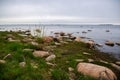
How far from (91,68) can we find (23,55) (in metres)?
2.87

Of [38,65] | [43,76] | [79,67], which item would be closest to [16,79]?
[43,76]

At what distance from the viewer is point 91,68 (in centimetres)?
679

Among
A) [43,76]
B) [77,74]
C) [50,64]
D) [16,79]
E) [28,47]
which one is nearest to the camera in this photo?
[16,79]

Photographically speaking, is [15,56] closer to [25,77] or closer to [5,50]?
[5,50]

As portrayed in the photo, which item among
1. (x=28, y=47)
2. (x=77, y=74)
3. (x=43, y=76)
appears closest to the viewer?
(x=43, y=76)

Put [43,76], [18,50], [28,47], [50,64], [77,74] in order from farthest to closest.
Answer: [28,47] → [18,50] → [50,64] → [77,74] → [43,76]

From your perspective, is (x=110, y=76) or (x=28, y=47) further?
(x=28, y=47)

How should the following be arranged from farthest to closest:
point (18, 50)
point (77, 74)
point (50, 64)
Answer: point (18, 50), point (50, 64), point (77, 74)

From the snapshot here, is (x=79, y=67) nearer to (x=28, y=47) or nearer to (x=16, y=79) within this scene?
(x=16, y=79)

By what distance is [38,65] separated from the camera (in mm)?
7023

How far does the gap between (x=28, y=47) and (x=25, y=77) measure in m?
3.45

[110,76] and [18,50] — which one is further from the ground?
[18,50]

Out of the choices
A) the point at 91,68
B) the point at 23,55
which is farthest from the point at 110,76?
the point at 23,55

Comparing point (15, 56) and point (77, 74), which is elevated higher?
point (15, 56)
